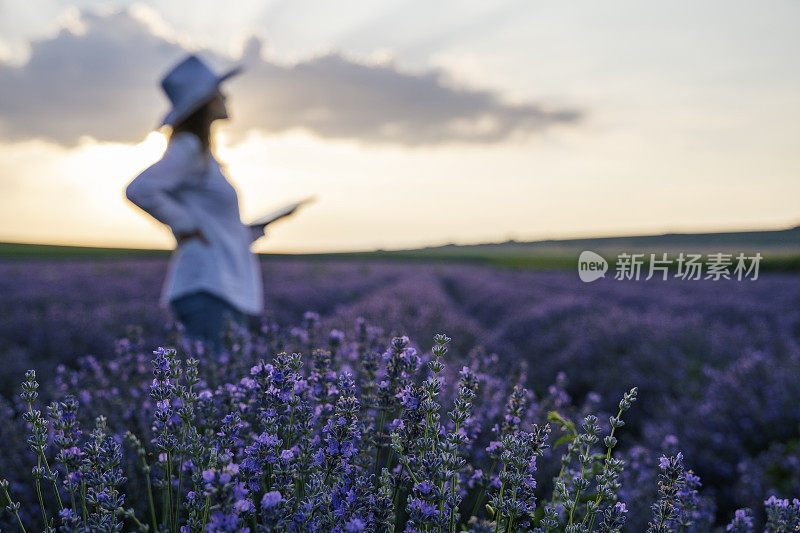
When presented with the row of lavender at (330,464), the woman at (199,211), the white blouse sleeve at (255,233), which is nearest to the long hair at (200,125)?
the woman at (199,211)

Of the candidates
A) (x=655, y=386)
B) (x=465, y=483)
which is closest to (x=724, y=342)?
(x=655, y=386)

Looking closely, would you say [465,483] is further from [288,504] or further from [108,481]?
[108,481]

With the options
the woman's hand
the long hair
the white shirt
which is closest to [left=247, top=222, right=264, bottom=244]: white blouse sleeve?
the white shirt

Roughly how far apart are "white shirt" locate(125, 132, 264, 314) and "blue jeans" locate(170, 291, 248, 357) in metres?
0.06

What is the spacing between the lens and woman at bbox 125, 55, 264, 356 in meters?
3.21

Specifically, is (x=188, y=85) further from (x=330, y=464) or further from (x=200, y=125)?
(x=330, y=464)

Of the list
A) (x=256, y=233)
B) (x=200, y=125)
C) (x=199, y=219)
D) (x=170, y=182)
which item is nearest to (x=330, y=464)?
(x=170, y=182)

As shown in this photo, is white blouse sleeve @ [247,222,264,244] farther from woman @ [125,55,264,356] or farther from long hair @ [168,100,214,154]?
long hair @ [168,100,214,154]

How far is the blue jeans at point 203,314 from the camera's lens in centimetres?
345

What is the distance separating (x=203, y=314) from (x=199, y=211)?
0.65 meters

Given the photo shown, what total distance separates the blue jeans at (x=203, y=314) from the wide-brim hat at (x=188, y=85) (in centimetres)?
106

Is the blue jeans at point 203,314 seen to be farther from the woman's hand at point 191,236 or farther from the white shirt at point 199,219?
the woman's hand at point 191,236

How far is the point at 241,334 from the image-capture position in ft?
8.58

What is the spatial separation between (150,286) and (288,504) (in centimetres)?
1220
